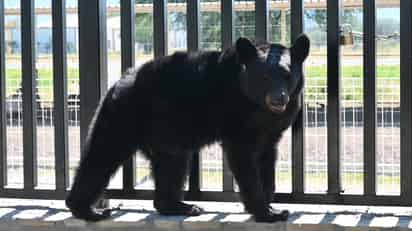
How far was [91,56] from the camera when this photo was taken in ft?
16.6

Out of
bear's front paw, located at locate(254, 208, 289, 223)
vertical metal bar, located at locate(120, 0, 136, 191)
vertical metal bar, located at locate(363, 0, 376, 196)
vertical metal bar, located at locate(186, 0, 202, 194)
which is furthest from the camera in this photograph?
vertical metal bar, located at locate(120, 0, 136, 191)

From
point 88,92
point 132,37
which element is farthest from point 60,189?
point 132,37

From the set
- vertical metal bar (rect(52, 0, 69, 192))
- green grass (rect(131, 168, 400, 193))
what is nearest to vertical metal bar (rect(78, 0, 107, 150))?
vertical metal bar (rect(52, 0, 69, 192))

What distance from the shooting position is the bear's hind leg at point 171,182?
16.2ft

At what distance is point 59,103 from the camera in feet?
16.9

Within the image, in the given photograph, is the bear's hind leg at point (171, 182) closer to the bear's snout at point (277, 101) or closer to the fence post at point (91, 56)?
the fence post at point (91, 56)

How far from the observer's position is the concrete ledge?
4.60 meters

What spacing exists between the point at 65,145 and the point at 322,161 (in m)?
2.03

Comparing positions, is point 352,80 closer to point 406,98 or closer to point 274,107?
point 406,98

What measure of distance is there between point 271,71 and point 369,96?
35.2 inches

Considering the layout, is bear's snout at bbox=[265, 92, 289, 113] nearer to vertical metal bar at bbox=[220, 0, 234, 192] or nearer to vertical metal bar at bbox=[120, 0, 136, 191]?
vertical metal bar at bbox=[220, 0, 234, 192]

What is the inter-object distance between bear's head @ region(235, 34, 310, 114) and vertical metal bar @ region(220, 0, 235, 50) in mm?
492

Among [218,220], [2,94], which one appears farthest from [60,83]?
[218,220]

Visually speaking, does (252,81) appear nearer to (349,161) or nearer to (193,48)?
(193,48)
